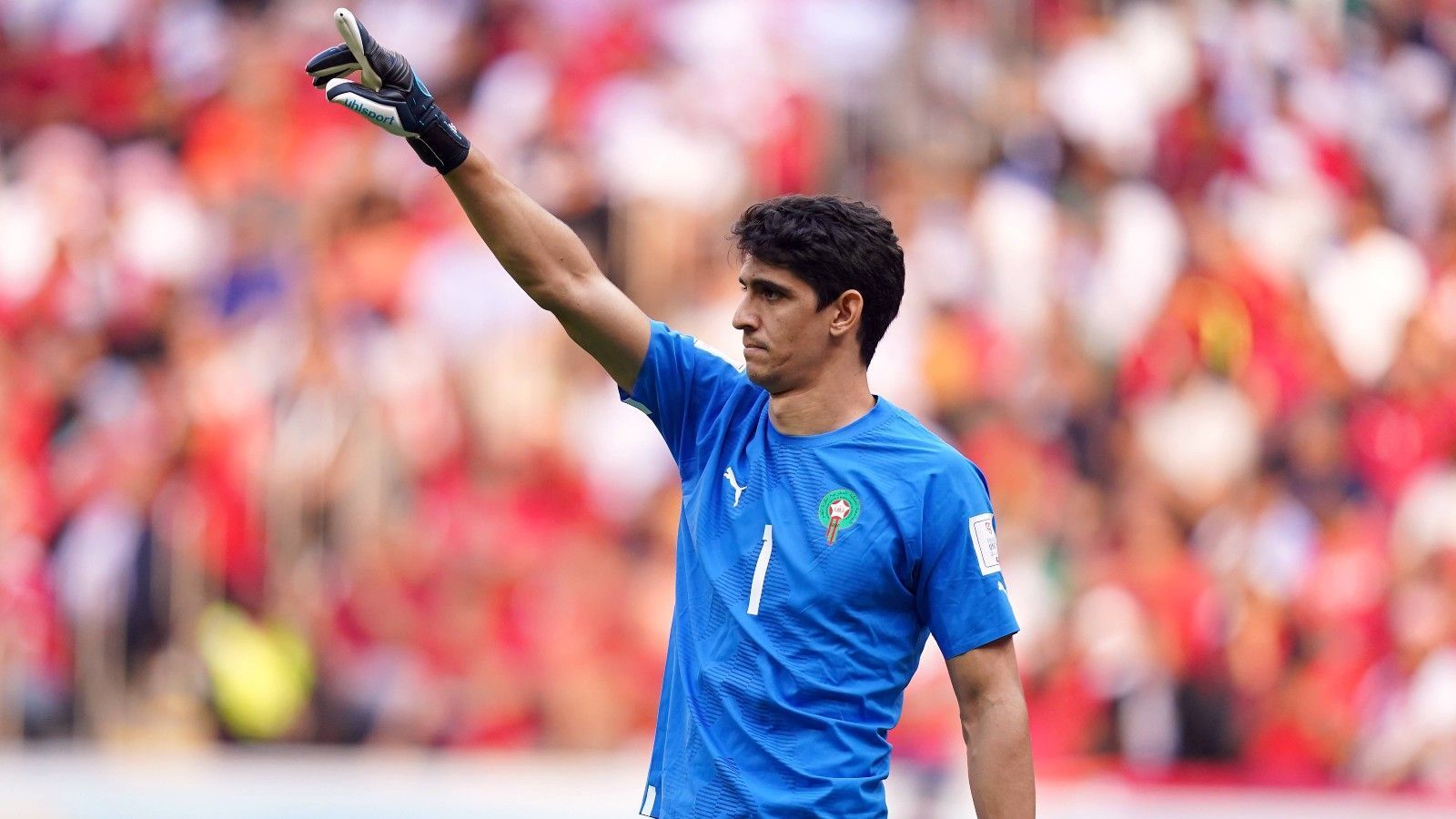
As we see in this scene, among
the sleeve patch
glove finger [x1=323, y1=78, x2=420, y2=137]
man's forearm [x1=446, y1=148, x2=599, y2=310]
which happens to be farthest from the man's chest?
glove finger [x1=323, y1=78, x2=420, y2=137]

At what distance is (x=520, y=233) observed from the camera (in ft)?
9.90

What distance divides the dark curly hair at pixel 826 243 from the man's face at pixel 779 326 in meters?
0.02

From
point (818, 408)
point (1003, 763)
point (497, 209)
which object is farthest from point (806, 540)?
point (497, 209)

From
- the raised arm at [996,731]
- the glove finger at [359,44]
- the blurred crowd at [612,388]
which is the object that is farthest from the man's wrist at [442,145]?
the blurred crowd at [612,388]

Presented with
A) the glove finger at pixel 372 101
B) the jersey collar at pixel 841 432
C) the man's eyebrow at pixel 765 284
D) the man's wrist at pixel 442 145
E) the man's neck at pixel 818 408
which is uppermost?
the glove finger at pixel 372 101

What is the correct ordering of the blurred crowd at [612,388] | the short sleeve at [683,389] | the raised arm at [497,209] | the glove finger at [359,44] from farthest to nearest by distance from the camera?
the blurred crowd at [612,388] < the short sleeve at [683,389] < the raised arm at [497,209] < the glove finger at [359,44]

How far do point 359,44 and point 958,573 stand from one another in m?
1.35

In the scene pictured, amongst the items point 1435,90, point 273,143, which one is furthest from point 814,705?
point 1435,90

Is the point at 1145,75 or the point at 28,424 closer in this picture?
the point at 28,424

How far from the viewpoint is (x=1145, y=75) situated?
9.03m

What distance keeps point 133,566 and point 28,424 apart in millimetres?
885

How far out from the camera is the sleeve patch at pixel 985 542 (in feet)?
9.44

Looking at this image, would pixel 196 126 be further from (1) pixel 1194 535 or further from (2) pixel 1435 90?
(2) pixel 1435 90

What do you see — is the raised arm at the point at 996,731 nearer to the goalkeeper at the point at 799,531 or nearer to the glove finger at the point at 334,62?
the goalkeeper at the point at 799,531
